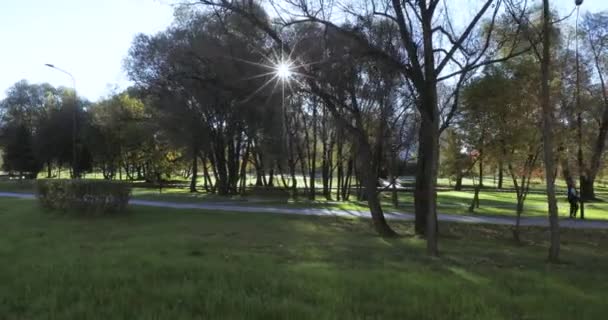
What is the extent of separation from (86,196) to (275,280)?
13861 mm

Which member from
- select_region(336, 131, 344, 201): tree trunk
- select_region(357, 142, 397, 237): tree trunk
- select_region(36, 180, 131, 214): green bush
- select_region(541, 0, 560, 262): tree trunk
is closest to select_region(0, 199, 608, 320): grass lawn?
select_region(541, 0, 560, 262): tree trunk

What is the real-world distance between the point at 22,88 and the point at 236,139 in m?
52.2

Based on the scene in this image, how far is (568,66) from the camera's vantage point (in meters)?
19.9

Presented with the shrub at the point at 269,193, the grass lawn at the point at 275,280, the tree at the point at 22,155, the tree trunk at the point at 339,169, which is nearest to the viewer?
the grass lawn at the point at 275,280

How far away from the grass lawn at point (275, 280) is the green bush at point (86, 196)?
205 inches

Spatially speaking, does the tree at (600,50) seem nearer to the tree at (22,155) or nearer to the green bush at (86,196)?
the green bush at (86,196)

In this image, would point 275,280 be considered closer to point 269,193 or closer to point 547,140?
point 547,140

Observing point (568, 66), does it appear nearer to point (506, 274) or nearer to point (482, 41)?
point (482, 41)

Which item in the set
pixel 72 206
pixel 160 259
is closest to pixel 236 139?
pixel 72 206

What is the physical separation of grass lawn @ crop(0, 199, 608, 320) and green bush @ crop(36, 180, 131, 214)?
5214mm

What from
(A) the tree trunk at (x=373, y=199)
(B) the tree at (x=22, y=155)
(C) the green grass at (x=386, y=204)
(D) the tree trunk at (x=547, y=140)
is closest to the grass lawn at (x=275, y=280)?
(D) the tree trunk at (x=547, y=140)

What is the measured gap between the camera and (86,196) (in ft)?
60.2

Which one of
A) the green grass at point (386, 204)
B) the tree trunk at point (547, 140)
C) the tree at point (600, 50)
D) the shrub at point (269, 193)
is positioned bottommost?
the green grass at point (386, 204)

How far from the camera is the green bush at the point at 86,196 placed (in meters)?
18.3
